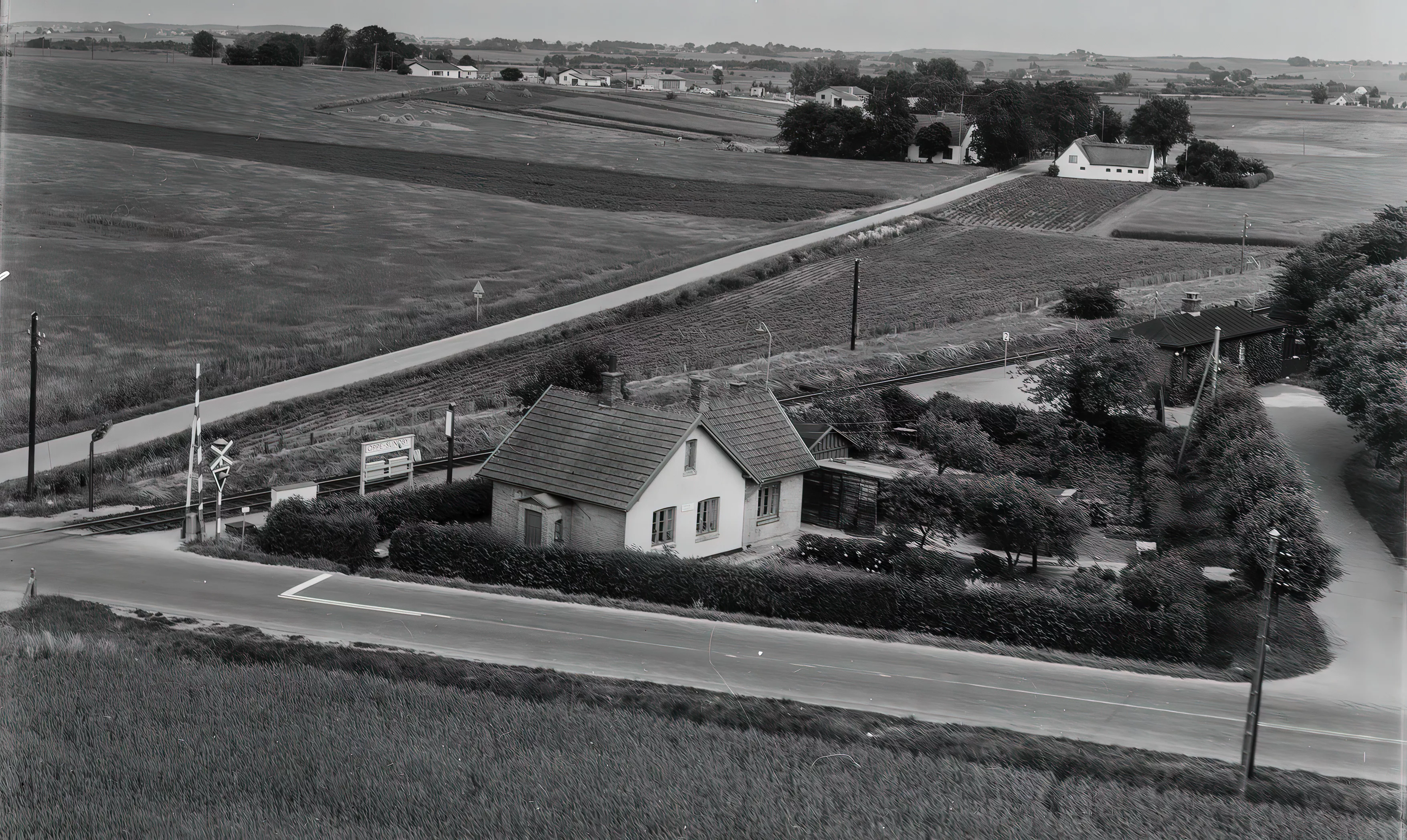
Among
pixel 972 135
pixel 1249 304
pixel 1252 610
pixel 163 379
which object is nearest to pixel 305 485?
pixel 163 379

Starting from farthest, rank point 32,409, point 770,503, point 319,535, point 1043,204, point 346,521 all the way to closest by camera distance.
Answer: point 1043,204 < point 32,409 < point 770,503 < point 346,521 < point 319,535

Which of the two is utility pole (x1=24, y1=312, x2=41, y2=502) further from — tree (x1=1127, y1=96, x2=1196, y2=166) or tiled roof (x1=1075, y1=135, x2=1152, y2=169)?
tree (x1=1127, y1=96, x2=1196, y2=166)

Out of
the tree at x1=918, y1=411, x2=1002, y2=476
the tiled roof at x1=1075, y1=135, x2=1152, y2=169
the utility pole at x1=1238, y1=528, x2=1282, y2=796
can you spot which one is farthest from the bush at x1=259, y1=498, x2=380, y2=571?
the tiled roof at x1=1075, y1=135, x2=1152, y2=169

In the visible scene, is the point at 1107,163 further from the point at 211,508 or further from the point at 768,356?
the point at 211,508

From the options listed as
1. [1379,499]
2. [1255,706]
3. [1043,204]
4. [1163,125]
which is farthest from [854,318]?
[1163,125]

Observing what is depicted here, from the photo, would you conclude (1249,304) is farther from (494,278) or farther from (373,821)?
Result: (373,821)

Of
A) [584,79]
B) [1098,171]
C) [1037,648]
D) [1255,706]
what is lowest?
[1037,648]
